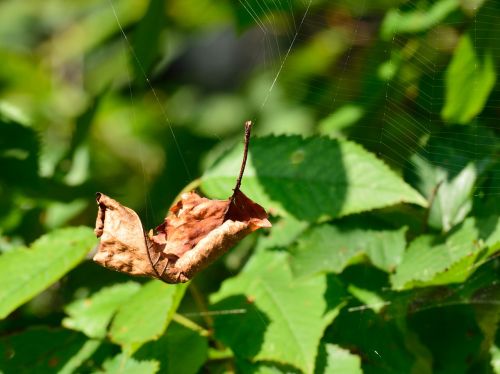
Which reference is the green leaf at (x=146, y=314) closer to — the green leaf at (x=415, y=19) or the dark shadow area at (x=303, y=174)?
the dark shadow area at (x=303, y=174)

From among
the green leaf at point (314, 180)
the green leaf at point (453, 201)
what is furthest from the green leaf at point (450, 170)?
the green leaf at point (314, 180)

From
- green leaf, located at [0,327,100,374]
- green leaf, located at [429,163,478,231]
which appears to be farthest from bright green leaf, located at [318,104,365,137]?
green leaf, located at [0,327,100,374]

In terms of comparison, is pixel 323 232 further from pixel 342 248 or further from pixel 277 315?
pixel 277 315

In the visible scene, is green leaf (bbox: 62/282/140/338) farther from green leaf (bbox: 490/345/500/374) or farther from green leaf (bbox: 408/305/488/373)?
green leaf (bbox: 490/345/500/374)

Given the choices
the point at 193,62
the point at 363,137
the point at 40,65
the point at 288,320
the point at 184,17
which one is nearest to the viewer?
the point at 288,320

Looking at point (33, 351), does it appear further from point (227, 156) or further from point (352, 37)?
point (352, 37)

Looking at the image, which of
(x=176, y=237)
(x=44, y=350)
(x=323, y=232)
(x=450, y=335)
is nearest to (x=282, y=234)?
(x=323, y=232)

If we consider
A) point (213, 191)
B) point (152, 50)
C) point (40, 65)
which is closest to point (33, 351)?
point (213, 191)
